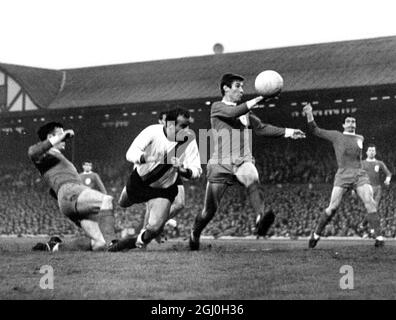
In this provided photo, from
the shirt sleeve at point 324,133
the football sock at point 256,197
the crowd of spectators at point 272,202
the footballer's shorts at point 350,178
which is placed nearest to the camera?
the football sock at point 256,197

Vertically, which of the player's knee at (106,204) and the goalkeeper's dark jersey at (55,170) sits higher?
the goalkeeper's dark jersey at (55,170)

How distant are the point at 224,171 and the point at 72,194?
6.65ft

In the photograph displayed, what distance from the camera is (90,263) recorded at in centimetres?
934

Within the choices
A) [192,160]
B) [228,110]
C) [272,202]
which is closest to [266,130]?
[228,110]

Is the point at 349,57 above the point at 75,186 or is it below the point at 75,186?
above

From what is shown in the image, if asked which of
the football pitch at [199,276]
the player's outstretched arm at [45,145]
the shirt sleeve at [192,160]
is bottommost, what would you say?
the football pitch at [199,276]

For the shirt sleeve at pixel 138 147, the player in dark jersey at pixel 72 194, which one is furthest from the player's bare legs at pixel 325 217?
the shirt sleeve at pixel 138 147

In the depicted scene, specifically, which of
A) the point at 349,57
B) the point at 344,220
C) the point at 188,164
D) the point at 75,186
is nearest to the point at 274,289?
the point at 188,164

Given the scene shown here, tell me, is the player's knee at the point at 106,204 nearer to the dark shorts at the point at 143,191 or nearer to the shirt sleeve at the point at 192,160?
the dark shorts at the point at 143,191

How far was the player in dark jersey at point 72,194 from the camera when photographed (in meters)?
11.0

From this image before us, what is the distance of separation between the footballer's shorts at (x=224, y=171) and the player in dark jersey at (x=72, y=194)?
1453 mm

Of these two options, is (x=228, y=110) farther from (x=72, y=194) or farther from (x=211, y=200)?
(x=72, y=194)
